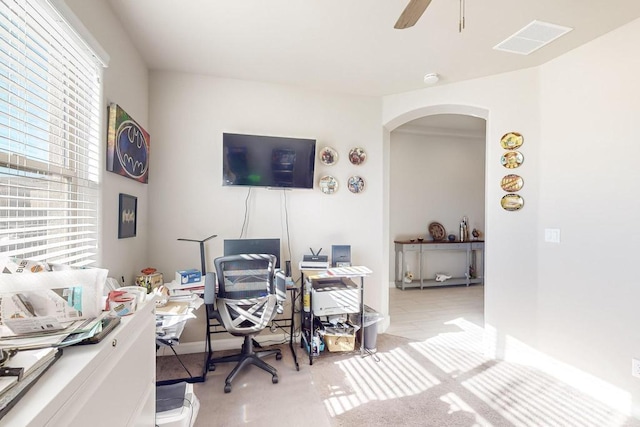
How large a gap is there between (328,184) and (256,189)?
2.53ft

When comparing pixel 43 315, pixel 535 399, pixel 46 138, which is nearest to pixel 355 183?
pixel 535 399

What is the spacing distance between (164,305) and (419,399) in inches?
77.2

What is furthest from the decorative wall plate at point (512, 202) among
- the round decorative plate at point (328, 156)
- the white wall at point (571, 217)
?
the round decorative plate at point (328, 156)

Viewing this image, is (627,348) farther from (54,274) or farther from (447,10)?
(54,274)

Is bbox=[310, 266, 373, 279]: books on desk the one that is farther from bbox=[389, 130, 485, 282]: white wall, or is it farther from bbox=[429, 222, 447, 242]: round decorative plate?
bbox=[429, 222, 447, 242]: round decorative plate

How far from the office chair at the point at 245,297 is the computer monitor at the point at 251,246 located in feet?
1.28

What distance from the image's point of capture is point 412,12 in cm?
136

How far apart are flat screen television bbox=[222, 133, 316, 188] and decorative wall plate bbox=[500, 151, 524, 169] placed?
181 centimetres

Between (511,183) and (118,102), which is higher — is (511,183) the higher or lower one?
the lower one

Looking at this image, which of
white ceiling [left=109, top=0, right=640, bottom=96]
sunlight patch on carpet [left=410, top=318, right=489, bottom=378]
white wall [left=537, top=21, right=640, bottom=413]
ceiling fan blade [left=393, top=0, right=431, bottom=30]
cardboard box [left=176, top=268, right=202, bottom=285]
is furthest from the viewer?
sunlight patch on carpet [left=410, top=318, right=489, bottom=378]

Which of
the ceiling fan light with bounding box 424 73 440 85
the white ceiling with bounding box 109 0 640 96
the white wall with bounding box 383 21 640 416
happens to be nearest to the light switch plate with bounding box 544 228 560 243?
the white wall with bounding box 383 21 640 416

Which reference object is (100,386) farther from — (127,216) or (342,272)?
(342,272)

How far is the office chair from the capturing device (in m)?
2.17

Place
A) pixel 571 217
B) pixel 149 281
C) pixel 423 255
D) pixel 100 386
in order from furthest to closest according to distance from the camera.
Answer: pixel 423 255, pixel 571 217, pixel 149 281, pixel 100 386
